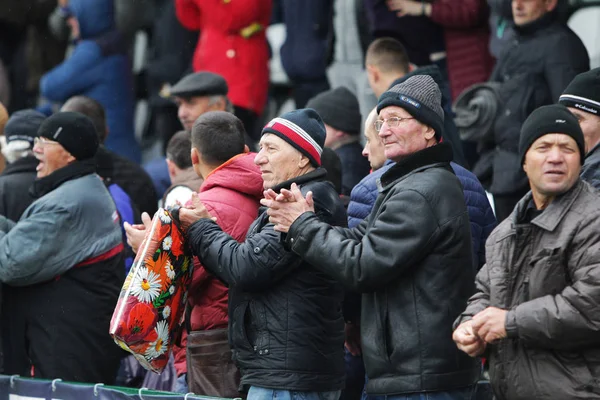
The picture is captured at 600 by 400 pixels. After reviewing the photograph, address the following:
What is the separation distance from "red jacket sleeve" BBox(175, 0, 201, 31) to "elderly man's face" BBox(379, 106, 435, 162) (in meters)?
5.67

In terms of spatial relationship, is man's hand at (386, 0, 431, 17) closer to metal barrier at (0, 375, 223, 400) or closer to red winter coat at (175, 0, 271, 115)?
red winter coat at (175, 0, 271, 115)

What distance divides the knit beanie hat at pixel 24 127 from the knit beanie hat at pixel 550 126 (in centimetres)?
390

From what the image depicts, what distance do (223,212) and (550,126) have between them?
70.8 inches

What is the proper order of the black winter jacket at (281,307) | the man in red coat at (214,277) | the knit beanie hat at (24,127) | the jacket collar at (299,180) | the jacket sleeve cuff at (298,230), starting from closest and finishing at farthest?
the jacket sleeve cuff at (298,230) → the black winter jacket at (281,307) → the jacket collar at (299,180) → the man in red coat at (214,277) → the knit beanie hat at (24,127)

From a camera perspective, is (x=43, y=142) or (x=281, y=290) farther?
(x=43, y=142)

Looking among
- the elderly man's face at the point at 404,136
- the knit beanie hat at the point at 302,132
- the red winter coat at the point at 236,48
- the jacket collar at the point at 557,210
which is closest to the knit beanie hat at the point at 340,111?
the knit beanie hat at the point at 302,132

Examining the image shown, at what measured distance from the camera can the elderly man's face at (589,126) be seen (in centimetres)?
564

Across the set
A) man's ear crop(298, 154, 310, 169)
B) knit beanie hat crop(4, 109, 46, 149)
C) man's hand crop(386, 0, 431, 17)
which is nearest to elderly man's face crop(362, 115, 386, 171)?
Result: man's ear crop(298, 154, 310, 169)

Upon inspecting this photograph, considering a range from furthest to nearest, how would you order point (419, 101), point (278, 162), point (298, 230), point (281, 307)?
point (278, 162) → point (281, 307) → point (419, 101) → point (298, 230)

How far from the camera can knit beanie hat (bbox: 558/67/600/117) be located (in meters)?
5.62

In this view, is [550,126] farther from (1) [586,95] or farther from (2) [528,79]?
(2) [528,79]

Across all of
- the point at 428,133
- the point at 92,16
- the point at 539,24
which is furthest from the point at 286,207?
the point at 92,16

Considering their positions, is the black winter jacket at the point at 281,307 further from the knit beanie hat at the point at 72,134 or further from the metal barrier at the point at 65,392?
the knit beanie hat at the point at 72,134

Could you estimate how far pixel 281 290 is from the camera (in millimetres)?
5414
